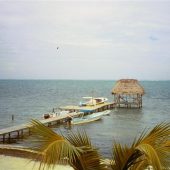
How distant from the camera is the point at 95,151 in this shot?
164 inches

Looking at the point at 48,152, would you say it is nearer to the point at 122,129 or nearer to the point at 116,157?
the point at 116,157

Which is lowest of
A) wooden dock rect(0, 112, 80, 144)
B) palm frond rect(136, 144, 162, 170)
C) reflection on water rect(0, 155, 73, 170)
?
wooden dock rect(0, 112, 80, 144)

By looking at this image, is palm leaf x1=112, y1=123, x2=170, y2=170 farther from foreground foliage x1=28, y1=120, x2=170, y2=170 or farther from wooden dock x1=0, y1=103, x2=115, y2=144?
wooden dock x1=0, y1=103, x2=115, y2=144

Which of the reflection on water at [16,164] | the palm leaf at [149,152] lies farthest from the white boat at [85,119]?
the palm leaf at [149,152]

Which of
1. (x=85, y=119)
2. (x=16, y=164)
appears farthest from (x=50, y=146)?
(x=85, y=119)

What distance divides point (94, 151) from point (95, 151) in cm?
2

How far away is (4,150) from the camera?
50.5 ft

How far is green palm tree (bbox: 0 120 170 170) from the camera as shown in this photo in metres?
3.25

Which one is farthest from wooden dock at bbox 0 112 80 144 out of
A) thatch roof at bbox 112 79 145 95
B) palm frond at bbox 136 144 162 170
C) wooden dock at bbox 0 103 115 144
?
palm frond at bbox 136 144 162 170

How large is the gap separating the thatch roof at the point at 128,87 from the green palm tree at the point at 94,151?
5211 cm

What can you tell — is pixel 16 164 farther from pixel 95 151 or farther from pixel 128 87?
pixel 128 87

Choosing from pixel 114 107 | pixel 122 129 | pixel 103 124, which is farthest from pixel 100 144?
pixel 114 107

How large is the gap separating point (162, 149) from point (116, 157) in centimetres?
73

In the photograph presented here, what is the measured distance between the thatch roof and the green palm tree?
52.1m
